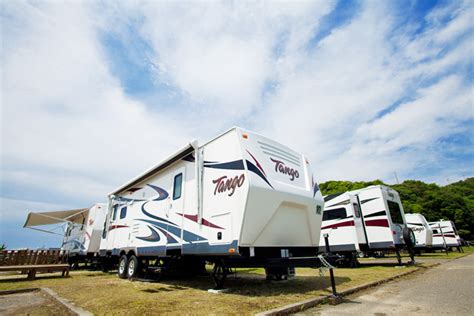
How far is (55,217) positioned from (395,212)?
17384mm

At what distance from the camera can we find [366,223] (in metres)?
10.9

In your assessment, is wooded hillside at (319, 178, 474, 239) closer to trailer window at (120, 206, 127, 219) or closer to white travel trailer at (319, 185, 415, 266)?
white travel trailer at (319, 185, 415, 266)

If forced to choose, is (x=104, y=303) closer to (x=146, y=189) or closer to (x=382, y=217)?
(x=146, y=189)

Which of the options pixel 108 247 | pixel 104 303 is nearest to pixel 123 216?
pixel 108 247

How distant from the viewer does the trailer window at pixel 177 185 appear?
22.9ft

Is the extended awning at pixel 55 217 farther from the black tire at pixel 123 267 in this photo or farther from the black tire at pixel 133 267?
the black tire at pixel 133 267

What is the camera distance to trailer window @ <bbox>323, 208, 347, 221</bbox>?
11.0 meters

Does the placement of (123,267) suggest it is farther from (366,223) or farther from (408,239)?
(408,239)

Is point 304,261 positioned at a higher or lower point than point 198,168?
lower

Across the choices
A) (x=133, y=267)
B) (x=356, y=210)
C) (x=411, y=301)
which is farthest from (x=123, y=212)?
(x=356, y=210)

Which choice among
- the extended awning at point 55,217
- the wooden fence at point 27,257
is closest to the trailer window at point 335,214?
the wooden fence at point 27,257

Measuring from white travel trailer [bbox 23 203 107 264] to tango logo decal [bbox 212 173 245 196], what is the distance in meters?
10.3

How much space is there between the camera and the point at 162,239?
7176 mm

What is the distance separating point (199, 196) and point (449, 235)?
24.4 meters
